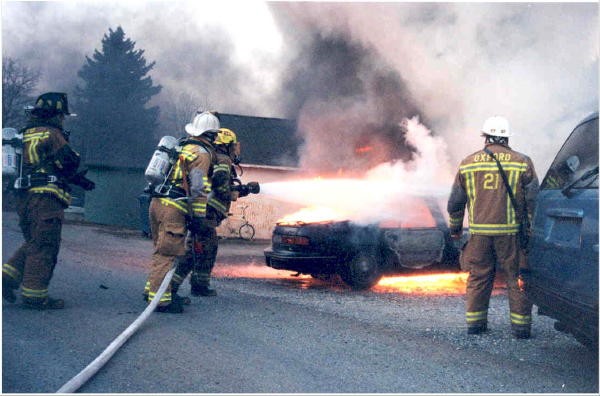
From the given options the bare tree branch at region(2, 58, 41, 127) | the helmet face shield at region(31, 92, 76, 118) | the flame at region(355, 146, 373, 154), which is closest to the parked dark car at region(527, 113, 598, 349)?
the helmet face shield at region(31, 92, 76, 118)

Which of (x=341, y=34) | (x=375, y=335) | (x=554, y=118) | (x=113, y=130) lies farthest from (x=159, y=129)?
(x=375, y=335)

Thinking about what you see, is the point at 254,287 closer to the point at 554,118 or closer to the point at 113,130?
the point at 554,118

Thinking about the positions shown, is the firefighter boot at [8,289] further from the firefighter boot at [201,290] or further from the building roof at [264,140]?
the building roof at [264,140]

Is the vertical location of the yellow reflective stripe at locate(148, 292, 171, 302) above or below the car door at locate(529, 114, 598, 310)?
below

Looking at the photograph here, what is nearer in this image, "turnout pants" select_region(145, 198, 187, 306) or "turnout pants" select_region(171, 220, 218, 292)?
"turnout pants" select_region(145, 198, 187, 306)

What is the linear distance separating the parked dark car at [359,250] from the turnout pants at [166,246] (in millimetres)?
2423

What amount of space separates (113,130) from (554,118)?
1435 inches

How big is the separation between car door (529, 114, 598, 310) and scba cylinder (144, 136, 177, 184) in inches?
143

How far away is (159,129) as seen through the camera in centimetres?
4697

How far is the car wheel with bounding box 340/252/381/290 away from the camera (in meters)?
8.30

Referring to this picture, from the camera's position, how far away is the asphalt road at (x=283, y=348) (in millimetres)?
4020

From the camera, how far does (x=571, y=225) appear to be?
429 centimetres

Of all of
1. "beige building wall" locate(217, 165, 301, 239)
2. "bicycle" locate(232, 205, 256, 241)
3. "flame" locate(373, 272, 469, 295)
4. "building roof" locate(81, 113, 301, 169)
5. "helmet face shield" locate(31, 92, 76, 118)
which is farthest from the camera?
"building roof" locate(81, 113, 301, 169)

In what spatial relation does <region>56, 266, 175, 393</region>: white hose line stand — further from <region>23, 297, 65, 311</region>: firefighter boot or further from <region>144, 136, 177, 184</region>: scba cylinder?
<region>144, 136, 177, 184</region>: scba cylinder
